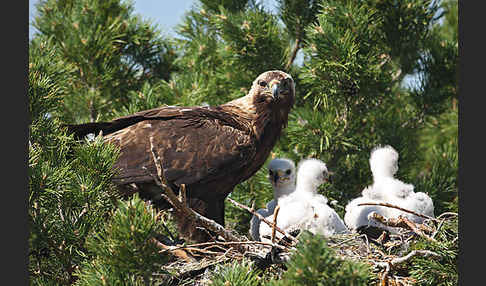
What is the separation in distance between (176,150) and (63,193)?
5.04ft

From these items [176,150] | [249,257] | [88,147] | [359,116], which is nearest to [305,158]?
[359,116]

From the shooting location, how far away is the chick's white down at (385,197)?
482 centimetres

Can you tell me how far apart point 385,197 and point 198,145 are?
1679 millimetres

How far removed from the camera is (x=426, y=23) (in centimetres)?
569

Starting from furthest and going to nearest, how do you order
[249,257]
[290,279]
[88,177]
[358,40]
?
1. [358,40]
2. [249,257]
3. [88,177]
4. [290,279]

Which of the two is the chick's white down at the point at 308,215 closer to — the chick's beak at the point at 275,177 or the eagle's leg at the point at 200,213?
the chick's beak at the point at 275,177

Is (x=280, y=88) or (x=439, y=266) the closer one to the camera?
(x=439, y=266)

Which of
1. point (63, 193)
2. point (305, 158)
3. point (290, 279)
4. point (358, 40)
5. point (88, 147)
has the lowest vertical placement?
point (290, 279)

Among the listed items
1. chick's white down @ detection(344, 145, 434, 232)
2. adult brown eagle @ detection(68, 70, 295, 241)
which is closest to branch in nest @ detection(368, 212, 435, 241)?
chick's white down @ detection(344, 145, 434, 232)

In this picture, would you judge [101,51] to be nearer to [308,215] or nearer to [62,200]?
[308,215]

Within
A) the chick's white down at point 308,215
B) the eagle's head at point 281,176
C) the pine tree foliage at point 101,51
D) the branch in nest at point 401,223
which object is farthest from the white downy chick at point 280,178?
the pine tree foliage at point 101,51

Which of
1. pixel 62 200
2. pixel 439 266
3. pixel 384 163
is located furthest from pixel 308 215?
pixel 62 200

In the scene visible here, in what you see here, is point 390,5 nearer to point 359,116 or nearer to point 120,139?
point 359,116

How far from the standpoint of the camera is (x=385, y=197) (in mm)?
5145
